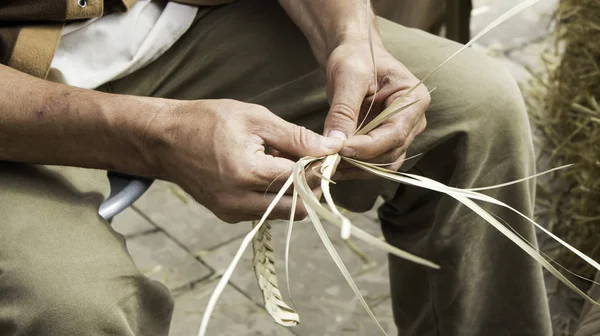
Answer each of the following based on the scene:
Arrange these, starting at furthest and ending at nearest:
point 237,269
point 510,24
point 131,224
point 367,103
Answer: point 510,24
point 131,224
point 237,269
point 367,103

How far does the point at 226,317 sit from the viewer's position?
179 centimetres

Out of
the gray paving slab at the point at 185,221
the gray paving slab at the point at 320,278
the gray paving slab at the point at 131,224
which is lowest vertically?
the gray paving slab at the point at 185,221

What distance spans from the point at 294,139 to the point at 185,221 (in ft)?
3.71

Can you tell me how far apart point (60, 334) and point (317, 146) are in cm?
38

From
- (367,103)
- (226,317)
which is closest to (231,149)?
(367,103)

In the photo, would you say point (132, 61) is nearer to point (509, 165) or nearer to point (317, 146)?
point (317, 146)

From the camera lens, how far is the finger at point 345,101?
1.06 meters

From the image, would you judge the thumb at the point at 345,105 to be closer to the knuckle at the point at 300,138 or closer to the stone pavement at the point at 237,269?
the knuckle at the point at 300,138

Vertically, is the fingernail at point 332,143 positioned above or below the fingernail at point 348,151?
above

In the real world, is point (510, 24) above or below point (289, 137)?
below

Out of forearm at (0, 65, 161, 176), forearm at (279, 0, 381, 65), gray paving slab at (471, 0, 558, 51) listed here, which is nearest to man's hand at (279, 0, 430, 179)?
forearm at (279, 0, 381, 65)

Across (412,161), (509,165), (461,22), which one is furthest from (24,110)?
(461,22)

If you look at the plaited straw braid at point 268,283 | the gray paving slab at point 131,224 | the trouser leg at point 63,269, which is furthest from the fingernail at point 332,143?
the gray paving slab at point 131,224

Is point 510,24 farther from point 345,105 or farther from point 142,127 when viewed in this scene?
point 142,127
